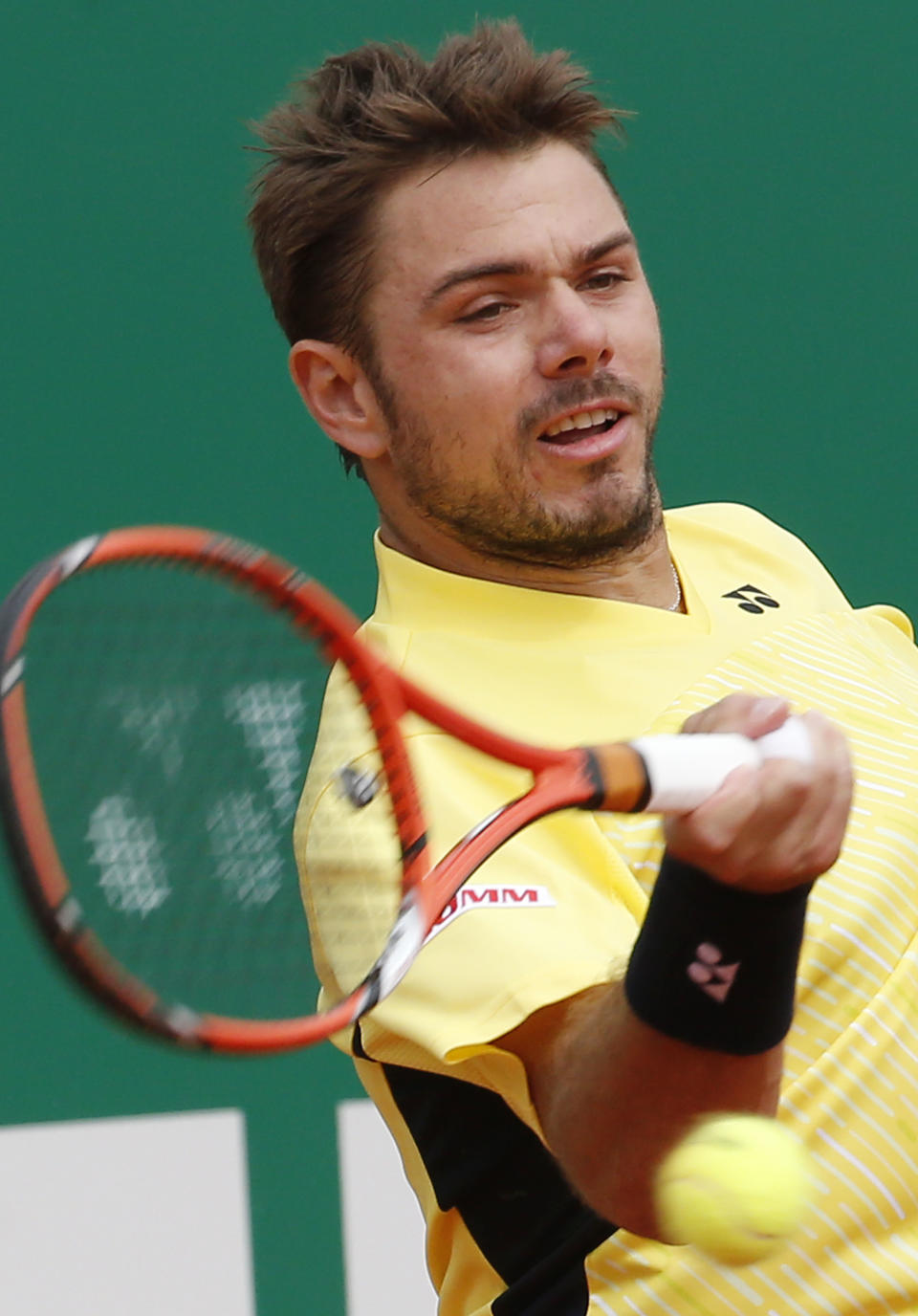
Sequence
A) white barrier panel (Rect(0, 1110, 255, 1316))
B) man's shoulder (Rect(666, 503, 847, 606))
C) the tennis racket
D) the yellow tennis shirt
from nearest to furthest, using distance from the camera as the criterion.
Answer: the tennis racket
the yellow tennis shirt
man's shoulder (Rect(666, 503, 847, 606))
white barrier panel (Rect(0, 1110, 255, 1316))

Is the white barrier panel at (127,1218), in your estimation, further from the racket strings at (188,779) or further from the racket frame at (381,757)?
the racket frame at (381,757)

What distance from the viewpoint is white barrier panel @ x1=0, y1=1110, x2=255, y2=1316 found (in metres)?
2.45

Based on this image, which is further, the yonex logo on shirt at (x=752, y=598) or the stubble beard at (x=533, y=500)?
the yonex logo on shirt at (x=752, y=598)

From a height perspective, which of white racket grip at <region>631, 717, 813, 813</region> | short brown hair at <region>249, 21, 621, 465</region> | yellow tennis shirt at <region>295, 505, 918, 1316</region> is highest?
short brown hair at <region>249, 21, 621, 465</region>

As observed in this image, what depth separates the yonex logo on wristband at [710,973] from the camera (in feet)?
4.22

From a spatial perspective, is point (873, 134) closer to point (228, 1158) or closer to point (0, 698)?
point (228, 1158)

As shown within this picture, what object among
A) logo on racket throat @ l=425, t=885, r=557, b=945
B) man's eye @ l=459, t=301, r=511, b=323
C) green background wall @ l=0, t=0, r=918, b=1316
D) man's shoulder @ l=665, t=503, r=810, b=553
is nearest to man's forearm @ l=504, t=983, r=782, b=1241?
logo on racket throat @ l=425, t=885, r=557, b=945

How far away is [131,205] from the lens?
101 inches

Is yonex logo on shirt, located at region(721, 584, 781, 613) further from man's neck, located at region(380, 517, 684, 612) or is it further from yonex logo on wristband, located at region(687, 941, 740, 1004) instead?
yonex logo on wristband, located at region(687, 941, 740, 1004)

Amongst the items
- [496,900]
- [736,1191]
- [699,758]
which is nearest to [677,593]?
[496,900]

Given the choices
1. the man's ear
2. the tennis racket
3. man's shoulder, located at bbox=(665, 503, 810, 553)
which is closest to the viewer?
the tennis racket

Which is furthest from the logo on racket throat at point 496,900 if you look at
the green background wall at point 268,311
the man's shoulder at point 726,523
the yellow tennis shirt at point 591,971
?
the green background wall at point 268,311

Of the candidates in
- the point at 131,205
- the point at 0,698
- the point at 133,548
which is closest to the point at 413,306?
the point at 133,548

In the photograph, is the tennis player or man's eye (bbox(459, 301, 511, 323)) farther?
man's eye (bbox(459, 301, 511, 323))
